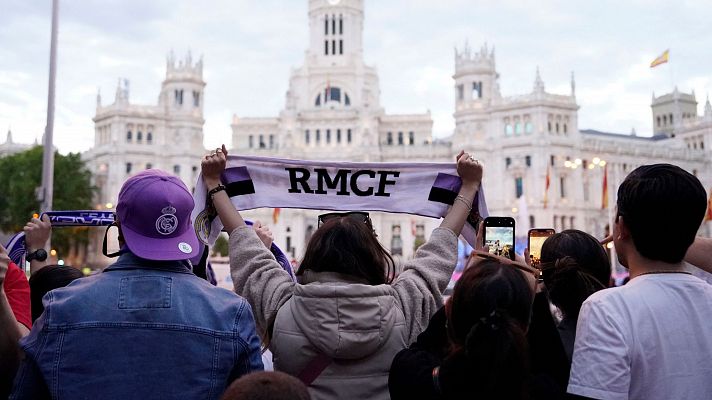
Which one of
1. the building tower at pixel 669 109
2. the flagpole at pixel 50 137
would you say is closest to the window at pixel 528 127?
the building tower at pixel 669 109

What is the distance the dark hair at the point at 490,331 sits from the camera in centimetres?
339

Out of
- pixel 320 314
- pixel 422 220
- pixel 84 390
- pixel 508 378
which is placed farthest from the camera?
pixel 422 220

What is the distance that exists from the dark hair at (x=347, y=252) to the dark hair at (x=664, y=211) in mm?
1557

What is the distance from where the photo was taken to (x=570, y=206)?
257 feet

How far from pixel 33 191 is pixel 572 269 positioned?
71.4 m

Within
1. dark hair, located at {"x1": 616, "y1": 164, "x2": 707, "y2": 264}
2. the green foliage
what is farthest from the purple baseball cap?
the green foliage

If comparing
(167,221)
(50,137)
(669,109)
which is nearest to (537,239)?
(167,221)

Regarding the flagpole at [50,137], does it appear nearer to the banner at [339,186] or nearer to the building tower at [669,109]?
the banner at [339,186]

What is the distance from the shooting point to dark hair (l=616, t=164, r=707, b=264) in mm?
3941

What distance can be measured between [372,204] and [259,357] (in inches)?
107

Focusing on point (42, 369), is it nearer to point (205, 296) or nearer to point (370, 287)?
point (205, 296)

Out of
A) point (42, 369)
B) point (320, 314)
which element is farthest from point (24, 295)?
point (320, 314)

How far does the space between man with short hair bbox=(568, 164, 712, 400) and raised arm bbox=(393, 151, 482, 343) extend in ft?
4.16

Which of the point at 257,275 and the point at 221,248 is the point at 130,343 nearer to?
the point at 257,275
